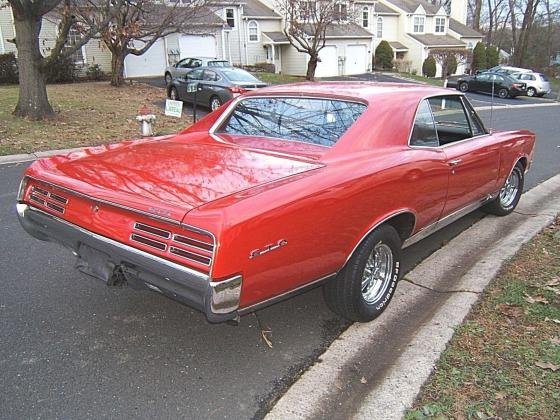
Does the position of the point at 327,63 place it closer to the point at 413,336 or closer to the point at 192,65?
the point at 192,65

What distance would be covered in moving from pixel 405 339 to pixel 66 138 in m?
9.50

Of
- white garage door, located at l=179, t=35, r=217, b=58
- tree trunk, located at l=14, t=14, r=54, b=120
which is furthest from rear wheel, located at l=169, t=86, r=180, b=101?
white garage door, located at l=179, t=35, r=217, b=58

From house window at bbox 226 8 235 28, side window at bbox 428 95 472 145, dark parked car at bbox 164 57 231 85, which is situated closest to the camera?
side window at bbox 428 95 472 145

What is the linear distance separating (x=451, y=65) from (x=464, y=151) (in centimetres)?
4101

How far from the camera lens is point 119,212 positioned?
8.63 ft

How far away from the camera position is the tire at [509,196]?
215 inches

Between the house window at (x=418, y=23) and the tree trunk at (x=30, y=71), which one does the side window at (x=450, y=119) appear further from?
the house window at (x=418, y=23)

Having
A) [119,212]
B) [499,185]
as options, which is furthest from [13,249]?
[499,185]

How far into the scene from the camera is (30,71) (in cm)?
1154

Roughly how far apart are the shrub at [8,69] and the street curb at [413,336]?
75.5 ft

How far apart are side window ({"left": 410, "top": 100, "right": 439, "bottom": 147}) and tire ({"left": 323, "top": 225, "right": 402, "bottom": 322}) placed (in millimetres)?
812

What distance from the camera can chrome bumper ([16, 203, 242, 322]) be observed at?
229cm

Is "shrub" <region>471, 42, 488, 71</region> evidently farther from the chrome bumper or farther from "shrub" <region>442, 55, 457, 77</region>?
the chrome bumper

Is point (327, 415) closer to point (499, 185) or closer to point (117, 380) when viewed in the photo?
point (117, 380)
